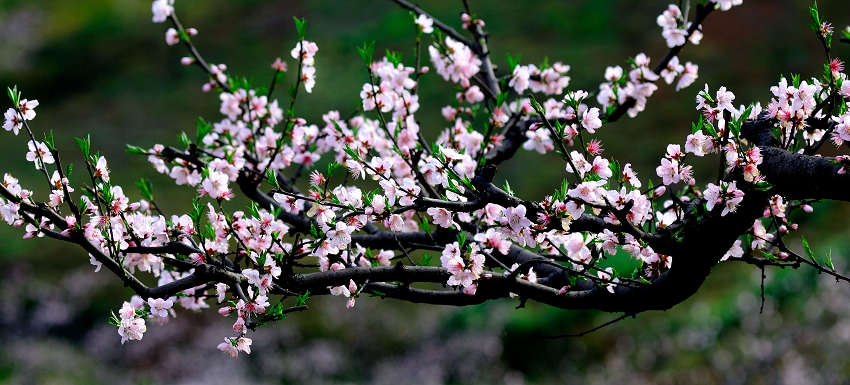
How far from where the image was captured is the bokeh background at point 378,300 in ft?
22.0

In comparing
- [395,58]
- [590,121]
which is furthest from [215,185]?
[590,121]

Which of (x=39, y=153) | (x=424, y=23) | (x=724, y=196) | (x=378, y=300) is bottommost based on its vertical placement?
(x=724, y=196)

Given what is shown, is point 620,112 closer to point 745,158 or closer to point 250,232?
point 745,158

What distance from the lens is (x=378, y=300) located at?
9.30 metres

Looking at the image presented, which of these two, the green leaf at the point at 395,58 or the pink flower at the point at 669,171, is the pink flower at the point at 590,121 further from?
the green leaf at the point at 395,58

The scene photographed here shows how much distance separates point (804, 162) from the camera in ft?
5.77

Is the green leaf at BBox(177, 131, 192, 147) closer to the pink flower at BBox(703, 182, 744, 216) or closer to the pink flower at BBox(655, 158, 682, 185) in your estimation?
the pink flower at BBox(655, 158, 682, 185)

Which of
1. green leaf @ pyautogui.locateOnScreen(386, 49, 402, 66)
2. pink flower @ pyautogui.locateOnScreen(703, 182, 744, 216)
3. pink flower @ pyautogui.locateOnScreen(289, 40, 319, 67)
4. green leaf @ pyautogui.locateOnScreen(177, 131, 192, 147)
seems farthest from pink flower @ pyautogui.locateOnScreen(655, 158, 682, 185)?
green leaf @ pyautogui.locateOnScreen(177, 131, 192, 147)

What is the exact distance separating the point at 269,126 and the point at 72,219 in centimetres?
129

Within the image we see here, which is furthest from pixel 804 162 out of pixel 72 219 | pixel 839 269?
pixel 839 269

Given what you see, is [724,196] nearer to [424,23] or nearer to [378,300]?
[424,23]

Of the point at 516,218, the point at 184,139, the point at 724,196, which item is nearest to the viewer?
the point at 724,196

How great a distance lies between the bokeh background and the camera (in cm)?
670

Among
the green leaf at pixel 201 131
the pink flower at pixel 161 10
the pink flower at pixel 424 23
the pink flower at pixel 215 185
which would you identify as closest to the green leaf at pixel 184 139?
the green leaf at pixel 201 131
